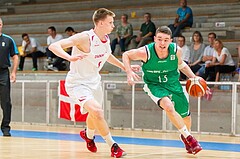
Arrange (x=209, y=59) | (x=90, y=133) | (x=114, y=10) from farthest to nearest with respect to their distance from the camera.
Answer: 1. (x=114, y=10)
2. (x=209, y=59)
3. (x=90, y=133)

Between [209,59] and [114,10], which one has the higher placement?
[114,10]

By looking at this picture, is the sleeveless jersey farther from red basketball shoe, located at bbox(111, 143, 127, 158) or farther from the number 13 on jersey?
red basketball shoe, located at bbox(111, 143, 127, 158)

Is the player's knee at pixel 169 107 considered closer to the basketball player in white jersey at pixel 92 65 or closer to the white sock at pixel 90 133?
the basketball player in white jersey at pixel 92 65

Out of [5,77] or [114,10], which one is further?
[114,10]

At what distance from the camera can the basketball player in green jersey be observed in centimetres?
687

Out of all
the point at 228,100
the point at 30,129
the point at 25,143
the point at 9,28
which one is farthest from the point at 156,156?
the point at 9,28

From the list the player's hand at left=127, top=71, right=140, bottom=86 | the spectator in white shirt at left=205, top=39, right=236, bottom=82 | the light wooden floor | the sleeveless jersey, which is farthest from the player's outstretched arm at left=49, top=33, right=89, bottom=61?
the spectator in white shirt at left=205, top=39, right=236, bottom=82

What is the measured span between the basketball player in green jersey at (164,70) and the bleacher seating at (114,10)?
246 inches

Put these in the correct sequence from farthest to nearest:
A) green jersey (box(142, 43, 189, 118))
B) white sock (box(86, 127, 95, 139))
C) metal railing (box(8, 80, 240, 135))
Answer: metal railing (box(8, 80, 240, 135)) < white sock (box(86, 127, 95, 139)) < green jersey (box(142, 43, 189, 118))

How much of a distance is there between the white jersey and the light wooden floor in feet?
3.01

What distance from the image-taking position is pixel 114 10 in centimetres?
1703

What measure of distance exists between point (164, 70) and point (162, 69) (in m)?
0.03

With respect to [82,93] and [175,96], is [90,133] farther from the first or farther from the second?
[175,96]

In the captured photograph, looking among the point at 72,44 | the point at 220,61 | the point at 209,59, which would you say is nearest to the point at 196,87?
the point at 72,44
